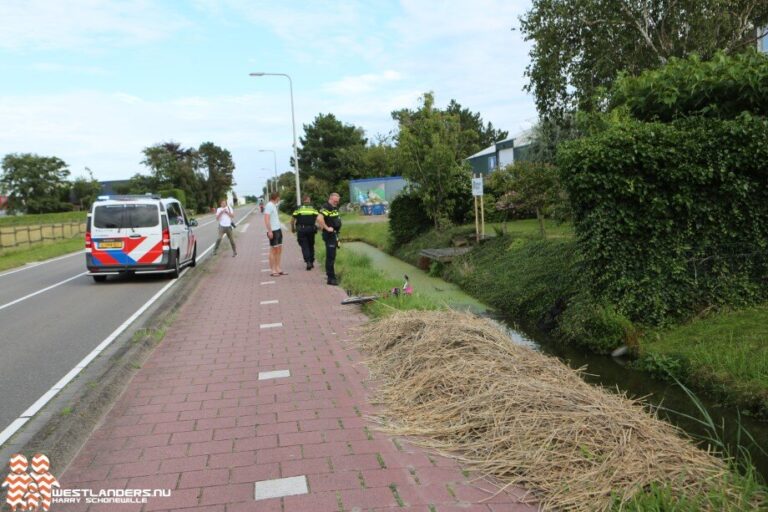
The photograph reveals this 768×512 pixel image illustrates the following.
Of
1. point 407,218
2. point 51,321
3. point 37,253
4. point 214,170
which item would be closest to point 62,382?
point 51,321

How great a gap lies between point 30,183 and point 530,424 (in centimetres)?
8238

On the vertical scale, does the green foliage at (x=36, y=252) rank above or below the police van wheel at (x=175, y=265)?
below

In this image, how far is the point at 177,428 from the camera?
14.8ft

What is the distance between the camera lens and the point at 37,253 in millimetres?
25578

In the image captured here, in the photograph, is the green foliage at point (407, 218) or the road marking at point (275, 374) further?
the green foliage at point (407, 218)

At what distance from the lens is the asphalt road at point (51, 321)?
247 inches

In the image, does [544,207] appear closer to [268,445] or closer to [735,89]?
[735,89]

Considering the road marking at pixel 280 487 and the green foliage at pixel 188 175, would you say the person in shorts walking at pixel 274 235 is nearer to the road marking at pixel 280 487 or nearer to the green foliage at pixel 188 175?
the road marking at pixel 280 487

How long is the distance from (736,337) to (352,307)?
5033 mm

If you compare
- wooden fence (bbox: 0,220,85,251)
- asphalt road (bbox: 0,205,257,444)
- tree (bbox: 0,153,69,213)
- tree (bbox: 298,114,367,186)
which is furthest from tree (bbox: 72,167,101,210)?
asphalt road (bbox: 0,205,257,444)

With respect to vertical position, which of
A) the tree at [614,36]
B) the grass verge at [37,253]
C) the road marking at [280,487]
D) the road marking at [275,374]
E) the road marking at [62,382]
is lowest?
the grass verge at [37,253]

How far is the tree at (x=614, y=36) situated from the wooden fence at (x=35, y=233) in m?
22.9

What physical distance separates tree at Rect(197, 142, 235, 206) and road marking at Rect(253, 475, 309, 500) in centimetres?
8732

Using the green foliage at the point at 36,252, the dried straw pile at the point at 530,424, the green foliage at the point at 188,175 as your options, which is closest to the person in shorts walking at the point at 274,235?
the dried straw pile at the point at 530,424
